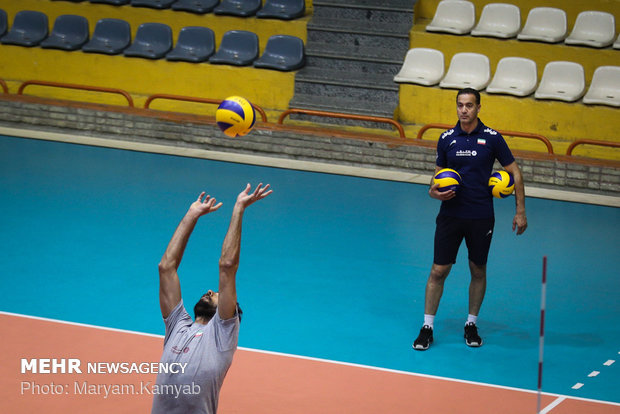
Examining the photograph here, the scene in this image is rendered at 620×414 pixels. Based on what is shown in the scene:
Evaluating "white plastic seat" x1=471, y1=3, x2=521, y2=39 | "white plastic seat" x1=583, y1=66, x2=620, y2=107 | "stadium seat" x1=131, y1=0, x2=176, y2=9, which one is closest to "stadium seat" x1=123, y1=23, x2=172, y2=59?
"stadium seat" x1=131, y1=0, x2=176, y2=9

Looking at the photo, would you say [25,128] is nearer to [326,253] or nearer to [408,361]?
[326,253]

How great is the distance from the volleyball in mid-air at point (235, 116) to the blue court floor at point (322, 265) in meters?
2.02

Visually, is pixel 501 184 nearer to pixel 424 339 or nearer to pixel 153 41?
pixel 424 339

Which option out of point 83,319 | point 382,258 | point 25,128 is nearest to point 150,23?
point 25,128

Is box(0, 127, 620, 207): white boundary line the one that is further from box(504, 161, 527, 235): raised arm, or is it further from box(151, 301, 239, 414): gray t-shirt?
box(151, 301, 239, 414): gray t-shirt

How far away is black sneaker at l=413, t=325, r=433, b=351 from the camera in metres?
8.97

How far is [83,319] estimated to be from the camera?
30.4ft

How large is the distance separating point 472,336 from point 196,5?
13225 mm

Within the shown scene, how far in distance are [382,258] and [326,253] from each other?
72cm

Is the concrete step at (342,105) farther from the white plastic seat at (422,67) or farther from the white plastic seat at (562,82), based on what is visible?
the white plastic seat at (562,82)

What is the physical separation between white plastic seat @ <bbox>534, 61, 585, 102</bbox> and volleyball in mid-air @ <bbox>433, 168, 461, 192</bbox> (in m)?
8.87

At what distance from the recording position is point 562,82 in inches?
681

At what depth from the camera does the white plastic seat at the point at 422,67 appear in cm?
1802

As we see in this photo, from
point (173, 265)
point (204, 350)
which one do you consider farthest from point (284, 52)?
point (204, 350)
